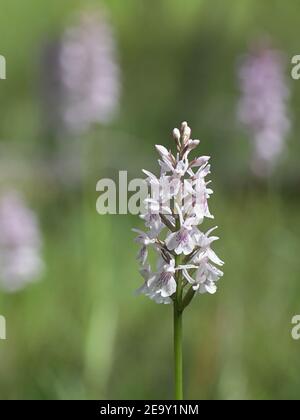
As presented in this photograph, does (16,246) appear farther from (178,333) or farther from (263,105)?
(178,333)

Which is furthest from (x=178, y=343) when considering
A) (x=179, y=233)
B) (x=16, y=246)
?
(x=16, y=246)

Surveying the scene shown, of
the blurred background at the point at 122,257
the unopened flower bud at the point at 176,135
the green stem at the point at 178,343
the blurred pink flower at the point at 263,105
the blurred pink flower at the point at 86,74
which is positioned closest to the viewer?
the green stem at the point at 178,343

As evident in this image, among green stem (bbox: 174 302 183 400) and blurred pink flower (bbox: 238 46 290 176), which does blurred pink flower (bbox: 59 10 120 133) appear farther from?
green stem (bbox: 174 302 183 400)

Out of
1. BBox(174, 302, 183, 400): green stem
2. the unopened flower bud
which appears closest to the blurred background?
BBox(174, 302, 183, 400): green stem

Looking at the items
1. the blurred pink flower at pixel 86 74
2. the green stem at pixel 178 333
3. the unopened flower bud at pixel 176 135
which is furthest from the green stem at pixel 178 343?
the blurred pink flower at pixel 86 74

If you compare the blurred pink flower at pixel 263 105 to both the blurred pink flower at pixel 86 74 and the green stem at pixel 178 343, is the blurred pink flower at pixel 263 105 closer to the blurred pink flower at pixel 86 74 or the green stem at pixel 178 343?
the blurred pink flower at pixel 86 74

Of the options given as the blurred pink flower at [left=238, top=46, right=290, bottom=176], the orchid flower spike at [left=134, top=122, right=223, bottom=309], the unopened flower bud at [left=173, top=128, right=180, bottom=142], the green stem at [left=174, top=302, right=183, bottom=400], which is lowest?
the green stem at [left=174, top=302, right=183, bottom=400]

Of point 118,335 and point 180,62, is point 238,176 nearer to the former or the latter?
point 180,62
